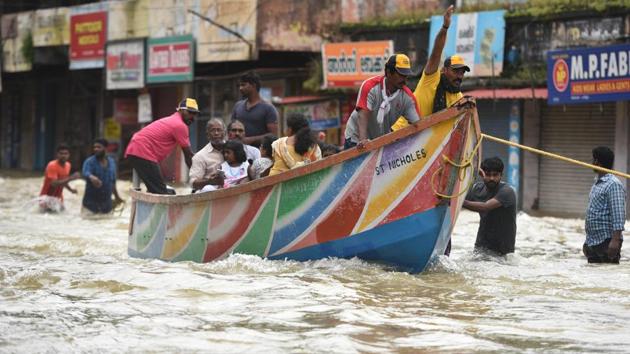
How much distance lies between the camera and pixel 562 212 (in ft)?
64.3

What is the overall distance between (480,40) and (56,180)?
24.6ft

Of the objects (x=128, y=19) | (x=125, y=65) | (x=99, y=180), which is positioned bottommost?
(x=99, y=180)

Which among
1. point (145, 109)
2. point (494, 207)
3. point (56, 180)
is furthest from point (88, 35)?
point (494, 207)

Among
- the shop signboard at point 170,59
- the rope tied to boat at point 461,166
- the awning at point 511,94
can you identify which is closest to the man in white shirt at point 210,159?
the rope tied to boat at point 461,166

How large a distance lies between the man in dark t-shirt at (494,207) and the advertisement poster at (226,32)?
45.3 ft

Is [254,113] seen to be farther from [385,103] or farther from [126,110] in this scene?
[126,110]

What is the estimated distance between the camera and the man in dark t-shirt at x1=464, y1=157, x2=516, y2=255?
1012 centimetres

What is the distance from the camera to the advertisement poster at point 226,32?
941 inches

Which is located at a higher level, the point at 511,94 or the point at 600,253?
the point at 511,94

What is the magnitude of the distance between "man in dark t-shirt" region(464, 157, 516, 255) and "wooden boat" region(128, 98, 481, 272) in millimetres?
742

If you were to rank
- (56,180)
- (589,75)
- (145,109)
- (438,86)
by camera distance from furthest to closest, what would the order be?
(145,109)
(589,75)
(56,180)
(438,86)

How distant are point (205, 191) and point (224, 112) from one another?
1671 centimetres

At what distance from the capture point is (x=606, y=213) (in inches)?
404

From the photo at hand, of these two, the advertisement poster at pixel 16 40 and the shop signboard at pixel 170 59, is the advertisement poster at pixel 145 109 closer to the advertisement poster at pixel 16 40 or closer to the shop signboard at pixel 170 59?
the shop signboard at pixel 170 59
